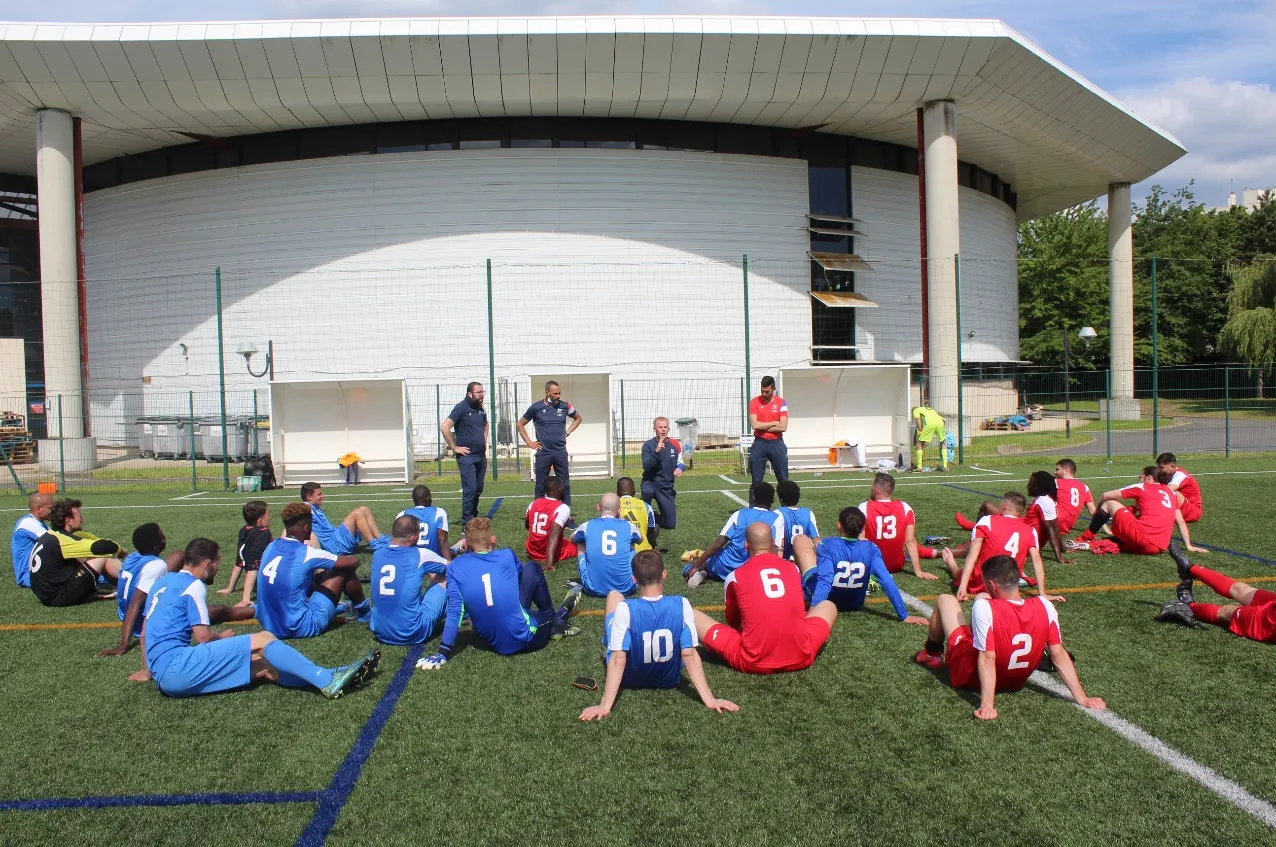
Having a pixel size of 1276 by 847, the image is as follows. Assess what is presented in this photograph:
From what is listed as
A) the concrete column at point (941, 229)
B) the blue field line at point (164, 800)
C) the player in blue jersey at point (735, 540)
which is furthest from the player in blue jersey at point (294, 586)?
the concrete column at point (941, 229)

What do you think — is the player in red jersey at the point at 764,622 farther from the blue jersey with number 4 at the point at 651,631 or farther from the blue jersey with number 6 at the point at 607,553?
the blue jersey with number 6 at the point at 607,553

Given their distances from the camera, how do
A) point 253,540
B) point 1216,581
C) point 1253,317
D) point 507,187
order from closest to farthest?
point 1216,581 → point 253,540 → point 507,187 → point 1253,317

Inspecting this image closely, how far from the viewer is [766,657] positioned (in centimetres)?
521

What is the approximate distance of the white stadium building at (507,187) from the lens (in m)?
20.3

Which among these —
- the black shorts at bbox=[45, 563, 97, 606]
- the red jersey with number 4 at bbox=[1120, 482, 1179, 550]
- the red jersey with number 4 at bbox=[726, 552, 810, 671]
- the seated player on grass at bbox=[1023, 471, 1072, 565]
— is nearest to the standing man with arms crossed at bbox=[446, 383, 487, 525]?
the black shorts at bbox=[45, 563, 97, 606]

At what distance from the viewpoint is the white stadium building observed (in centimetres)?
2030

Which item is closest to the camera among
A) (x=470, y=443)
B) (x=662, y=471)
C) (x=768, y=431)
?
(x=662, y=471)

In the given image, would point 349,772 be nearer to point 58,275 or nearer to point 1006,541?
point 1006,541

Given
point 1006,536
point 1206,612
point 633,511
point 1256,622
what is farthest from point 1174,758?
point 633,511

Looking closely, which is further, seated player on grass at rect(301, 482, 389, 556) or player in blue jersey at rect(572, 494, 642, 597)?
seated player on grass at rect(301, 482, 389, 556)

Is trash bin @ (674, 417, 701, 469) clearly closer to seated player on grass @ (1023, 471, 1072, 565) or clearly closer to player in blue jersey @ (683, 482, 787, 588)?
seated player on grass @ (1023, 471, 1072, 565)

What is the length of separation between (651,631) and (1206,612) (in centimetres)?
418

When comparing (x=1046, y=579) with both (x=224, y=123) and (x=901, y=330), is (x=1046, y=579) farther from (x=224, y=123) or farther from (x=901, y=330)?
(x=224, y=123)

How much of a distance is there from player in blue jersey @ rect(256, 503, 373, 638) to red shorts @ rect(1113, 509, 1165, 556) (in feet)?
23.7
